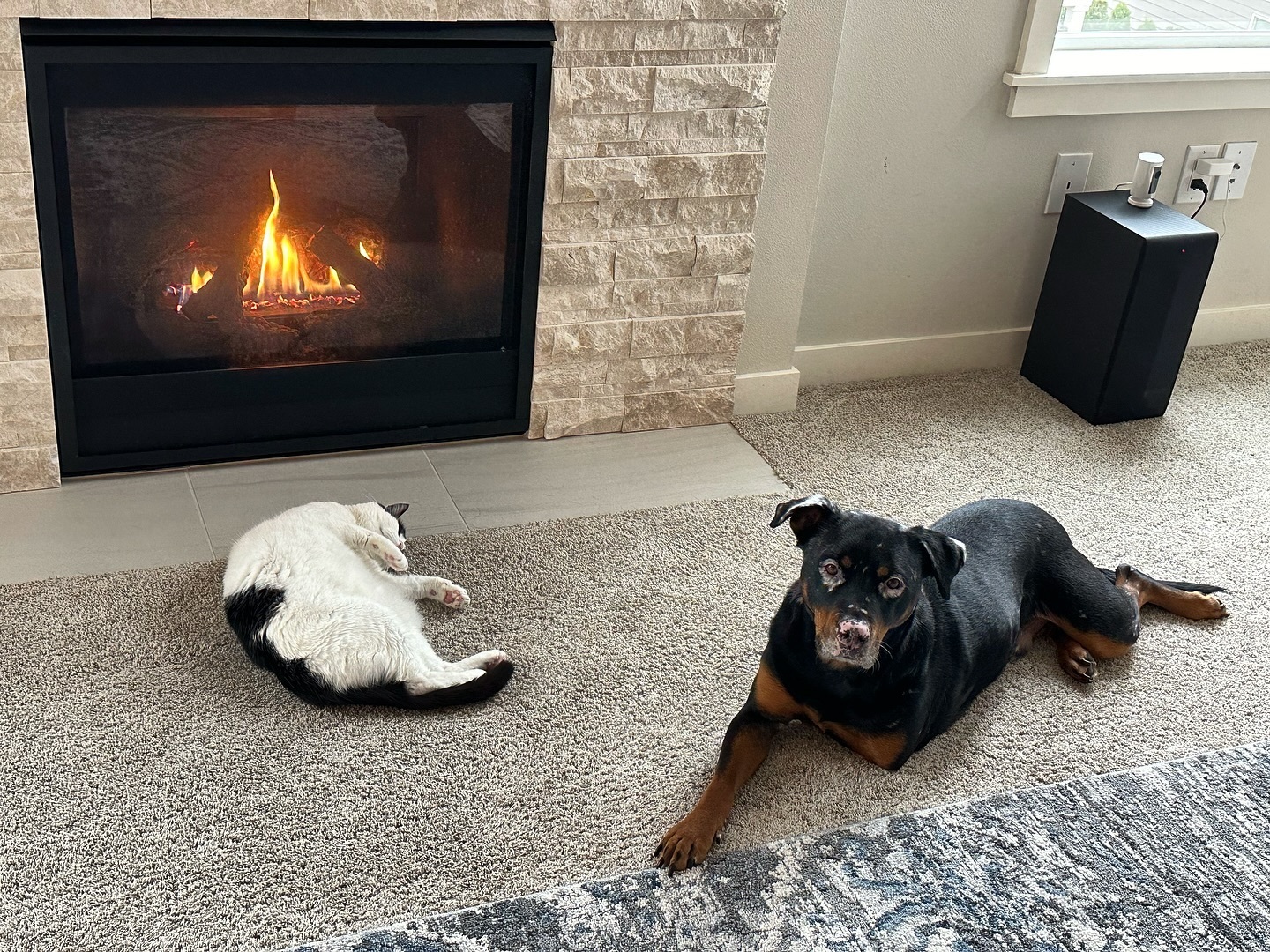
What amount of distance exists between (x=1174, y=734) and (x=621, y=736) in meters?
0.83

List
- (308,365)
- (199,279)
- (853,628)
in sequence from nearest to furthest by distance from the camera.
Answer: (853,628) → (199,279) → (308,365)

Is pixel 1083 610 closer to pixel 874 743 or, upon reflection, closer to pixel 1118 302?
pixel 874 743

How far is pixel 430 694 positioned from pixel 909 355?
5.44 ft

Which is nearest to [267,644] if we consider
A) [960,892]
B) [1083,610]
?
[960,892]

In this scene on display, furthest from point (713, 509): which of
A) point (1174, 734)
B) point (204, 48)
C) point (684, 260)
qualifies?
point (204, 48)

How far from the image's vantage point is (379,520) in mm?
2066

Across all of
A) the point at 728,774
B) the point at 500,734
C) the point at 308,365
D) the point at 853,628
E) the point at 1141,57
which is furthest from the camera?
the point at 1141,57

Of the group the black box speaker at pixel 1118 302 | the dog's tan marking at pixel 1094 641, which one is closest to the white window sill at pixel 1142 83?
the black box speaker at pixel 1118 302

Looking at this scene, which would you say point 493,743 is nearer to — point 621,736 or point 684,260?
point 621,736

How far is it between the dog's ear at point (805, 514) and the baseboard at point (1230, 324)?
6.71 feet

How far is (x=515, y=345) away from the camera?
2527mm

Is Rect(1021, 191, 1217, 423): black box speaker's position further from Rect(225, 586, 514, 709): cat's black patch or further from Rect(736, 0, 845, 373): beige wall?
Rect(225, 586, 514, 709): cat's black patch

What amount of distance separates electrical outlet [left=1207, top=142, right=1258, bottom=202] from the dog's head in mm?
1897

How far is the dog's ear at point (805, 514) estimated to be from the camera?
5.40 ft
